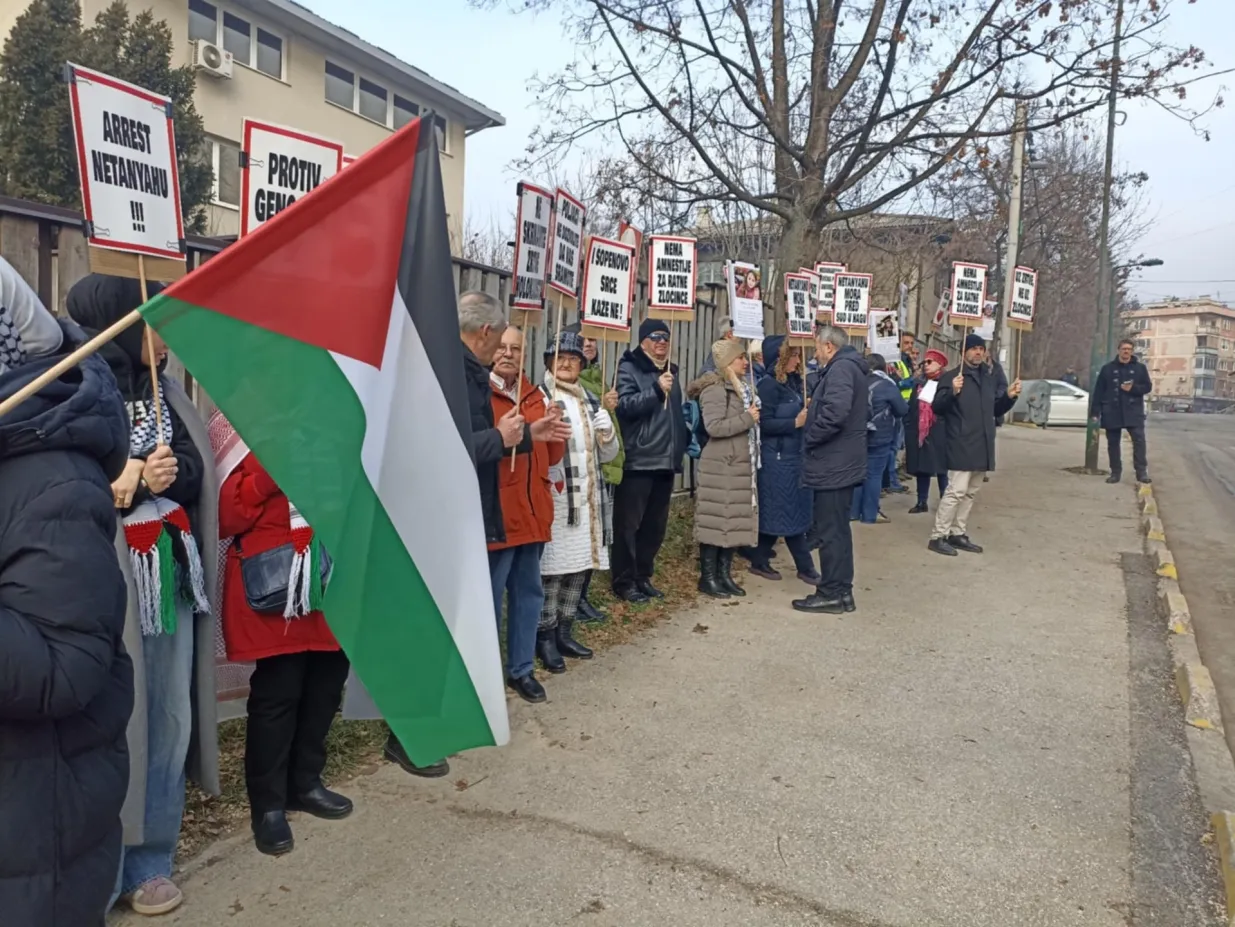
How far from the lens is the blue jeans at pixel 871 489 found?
1012 centimetres

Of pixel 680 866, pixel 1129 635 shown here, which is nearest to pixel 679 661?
pixel 680 866

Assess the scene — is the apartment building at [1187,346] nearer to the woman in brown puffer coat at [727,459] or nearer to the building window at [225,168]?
the building window at [225,168]

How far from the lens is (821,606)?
671cm

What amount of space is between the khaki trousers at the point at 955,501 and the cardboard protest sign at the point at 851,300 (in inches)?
74.2

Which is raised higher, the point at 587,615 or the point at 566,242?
the point at 566,242

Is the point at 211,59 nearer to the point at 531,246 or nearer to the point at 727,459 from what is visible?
the point at 727,459

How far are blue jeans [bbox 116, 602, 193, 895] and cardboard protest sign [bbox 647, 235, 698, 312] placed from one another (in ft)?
15.6

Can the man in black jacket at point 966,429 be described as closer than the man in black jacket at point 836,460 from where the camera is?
No

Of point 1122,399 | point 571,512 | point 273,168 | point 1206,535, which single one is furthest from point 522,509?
point 1122,399

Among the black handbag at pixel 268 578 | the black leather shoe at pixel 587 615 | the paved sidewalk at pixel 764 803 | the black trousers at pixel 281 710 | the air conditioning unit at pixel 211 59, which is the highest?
the air conditioning unit at pixel 211 59

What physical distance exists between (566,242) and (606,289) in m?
0.84

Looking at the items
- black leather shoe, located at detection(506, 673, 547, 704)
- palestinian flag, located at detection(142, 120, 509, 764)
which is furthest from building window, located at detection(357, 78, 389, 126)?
palestinian flag, located at detection(142, 120, 509, 764)

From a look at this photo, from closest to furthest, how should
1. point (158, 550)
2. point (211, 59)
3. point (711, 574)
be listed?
point (158, 550) < point (711, 574) < point (211, 59)

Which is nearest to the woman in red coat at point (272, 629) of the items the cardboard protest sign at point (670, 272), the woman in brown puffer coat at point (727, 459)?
the woman in brown puffer coat at point (727, 459)
